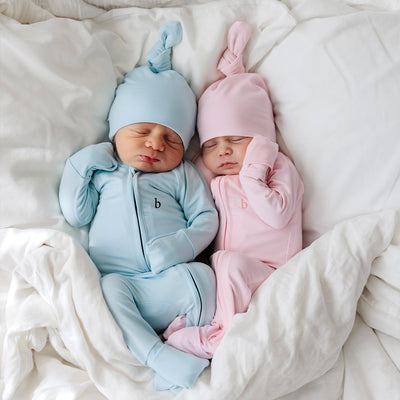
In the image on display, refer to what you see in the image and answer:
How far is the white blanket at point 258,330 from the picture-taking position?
1065 mm

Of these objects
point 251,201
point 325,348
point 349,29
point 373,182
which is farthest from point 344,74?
point 325,348

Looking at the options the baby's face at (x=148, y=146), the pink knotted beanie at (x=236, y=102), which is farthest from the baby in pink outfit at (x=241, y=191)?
the baby's face at (x=148, y=146)

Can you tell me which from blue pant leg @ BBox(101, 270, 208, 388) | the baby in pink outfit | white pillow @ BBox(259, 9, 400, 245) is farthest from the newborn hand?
blue pant leg @ BBox(101, 270, 208, 388)

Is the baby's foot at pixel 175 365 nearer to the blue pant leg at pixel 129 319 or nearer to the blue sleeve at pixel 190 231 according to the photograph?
the blue pant leg at pixel 129 319

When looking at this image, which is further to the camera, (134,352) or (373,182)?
(373,182)

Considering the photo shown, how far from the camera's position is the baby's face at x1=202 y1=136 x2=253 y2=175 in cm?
142

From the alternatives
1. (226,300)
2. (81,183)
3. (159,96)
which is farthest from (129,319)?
(159,96)

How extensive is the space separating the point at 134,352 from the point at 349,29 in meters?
1.05

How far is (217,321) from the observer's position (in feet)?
3.93

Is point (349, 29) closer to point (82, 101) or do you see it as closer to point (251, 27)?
point (251, 27)

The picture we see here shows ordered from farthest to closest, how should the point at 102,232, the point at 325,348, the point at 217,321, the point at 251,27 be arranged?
1. the point at 251,27
2. the point at 102,232
3. the point at 217,321
4. the point at 325,348

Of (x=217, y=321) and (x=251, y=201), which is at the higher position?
(x=251, y=201)

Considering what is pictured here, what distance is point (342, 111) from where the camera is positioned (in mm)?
1324

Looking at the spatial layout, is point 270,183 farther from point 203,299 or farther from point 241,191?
point 203,299
